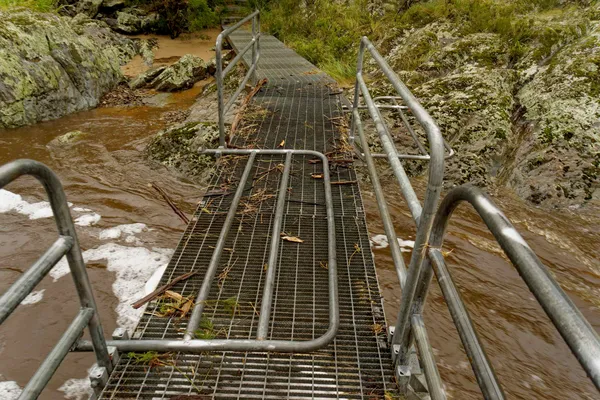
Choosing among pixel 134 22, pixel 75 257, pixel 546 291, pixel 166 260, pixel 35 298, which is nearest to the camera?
pixel 546 291

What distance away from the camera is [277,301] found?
239 centimetres

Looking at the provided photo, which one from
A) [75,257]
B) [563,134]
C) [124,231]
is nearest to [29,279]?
[75,257]

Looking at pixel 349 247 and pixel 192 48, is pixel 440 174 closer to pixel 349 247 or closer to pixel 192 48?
pixel 349 247

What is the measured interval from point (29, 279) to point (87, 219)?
3.76 m

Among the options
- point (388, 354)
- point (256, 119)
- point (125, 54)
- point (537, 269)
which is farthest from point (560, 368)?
point (125, 54)

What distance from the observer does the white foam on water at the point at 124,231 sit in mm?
4363

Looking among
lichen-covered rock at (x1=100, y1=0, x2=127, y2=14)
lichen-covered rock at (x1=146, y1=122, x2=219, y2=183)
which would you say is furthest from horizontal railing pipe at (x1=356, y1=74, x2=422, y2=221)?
lichen-covered rock at (x1=100, y1=0, x2=127, y2=14)

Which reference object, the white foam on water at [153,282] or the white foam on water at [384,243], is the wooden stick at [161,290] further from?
the white foam on water at [384,243]

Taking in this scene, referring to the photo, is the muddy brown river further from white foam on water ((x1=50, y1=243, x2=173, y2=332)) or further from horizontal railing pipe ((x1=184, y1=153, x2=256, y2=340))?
horizontal railing pipe ((x1=184, y1=153, x2=256, y2=340))

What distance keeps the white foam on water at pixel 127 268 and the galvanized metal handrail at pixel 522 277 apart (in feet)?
9.36

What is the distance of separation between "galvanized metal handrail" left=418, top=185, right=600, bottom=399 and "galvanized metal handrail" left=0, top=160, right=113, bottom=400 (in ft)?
4.39

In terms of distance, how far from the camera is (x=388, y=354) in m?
2.05

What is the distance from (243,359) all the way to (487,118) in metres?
4.79

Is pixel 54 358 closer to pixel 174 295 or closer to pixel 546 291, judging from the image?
pixel 174 295
